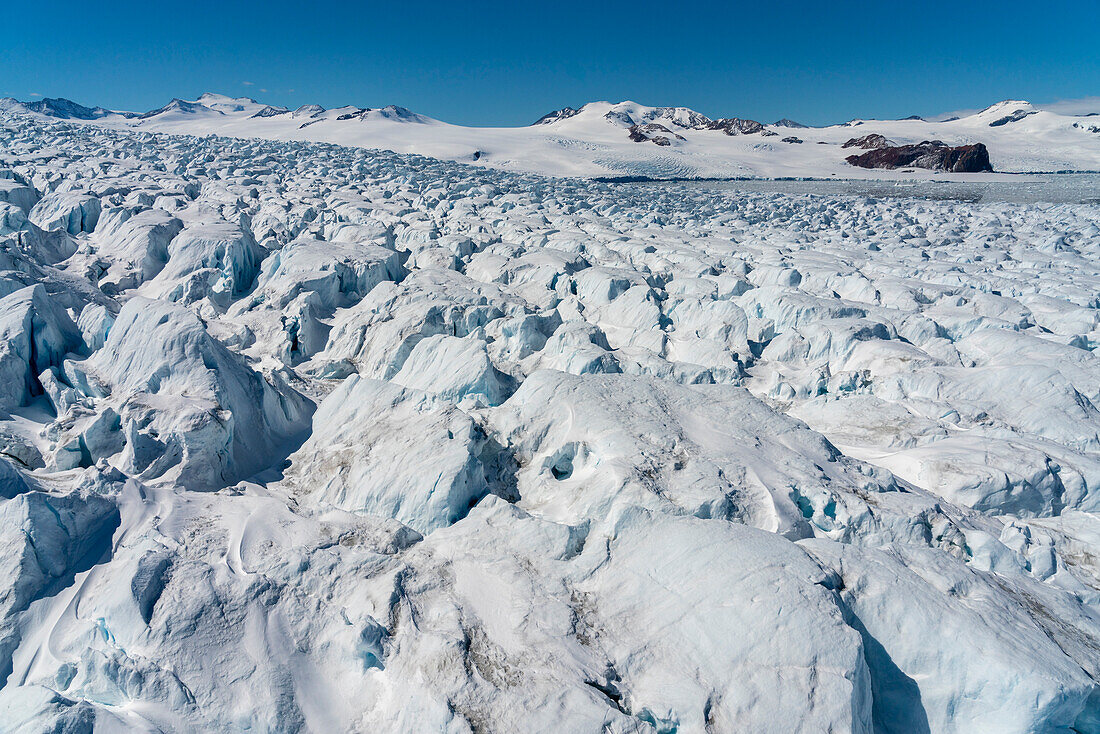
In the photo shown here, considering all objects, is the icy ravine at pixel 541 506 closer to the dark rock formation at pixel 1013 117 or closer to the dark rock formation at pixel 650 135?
the dark rock formation at pixel 650 135

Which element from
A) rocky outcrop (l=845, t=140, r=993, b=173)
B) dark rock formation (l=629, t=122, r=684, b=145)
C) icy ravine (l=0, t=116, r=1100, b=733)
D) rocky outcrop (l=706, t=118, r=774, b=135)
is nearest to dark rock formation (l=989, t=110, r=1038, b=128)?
rocky outcrop (l=845, t=140, r=993, b=173)

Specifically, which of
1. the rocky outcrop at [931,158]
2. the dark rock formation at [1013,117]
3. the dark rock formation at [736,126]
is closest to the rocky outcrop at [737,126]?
the dark rock formation at [736,126]

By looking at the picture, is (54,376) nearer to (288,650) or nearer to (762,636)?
(288,650)

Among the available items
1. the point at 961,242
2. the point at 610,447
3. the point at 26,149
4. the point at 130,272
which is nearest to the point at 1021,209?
the point at 961,242

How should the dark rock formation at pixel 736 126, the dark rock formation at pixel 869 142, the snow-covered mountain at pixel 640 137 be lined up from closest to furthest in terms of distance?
the snow-covered mountain at pixel 640 137, the dark rock formation at pixel 869 142, the dark rock formation at pixel 736 126

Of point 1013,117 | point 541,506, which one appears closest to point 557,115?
point 1013,117

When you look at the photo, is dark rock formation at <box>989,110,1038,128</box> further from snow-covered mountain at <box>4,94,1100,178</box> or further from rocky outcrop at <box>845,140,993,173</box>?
rocky outcrop at <box>845,140,993,173</box>
